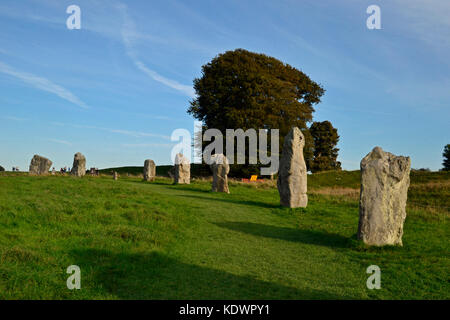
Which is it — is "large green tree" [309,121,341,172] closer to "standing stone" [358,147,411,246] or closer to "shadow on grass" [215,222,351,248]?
"shadow on grass" [215,222,351,248]

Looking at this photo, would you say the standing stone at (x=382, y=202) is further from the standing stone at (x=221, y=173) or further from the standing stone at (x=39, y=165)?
the standing stone at (x=39, y=165)

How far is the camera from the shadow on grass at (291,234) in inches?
478

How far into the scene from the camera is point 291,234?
13.4 m

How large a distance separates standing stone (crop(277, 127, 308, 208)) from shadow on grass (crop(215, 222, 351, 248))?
4.50 meters

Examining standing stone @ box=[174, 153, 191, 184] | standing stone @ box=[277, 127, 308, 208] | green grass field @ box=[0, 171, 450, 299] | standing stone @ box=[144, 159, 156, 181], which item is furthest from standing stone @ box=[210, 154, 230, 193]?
standing stone @ box=[144, 159, 156, 181]

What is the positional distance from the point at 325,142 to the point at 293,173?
37347 mm

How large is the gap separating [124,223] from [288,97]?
103 ft

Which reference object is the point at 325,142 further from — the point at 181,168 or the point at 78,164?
the point at 78,164

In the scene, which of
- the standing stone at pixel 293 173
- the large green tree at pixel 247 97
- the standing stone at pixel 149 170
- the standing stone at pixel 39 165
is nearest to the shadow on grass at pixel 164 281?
the standing stone at pixel 293 173

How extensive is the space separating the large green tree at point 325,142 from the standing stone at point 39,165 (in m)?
35.2

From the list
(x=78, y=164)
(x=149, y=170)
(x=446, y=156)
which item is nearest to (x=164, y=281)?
(x=149, y=170)
